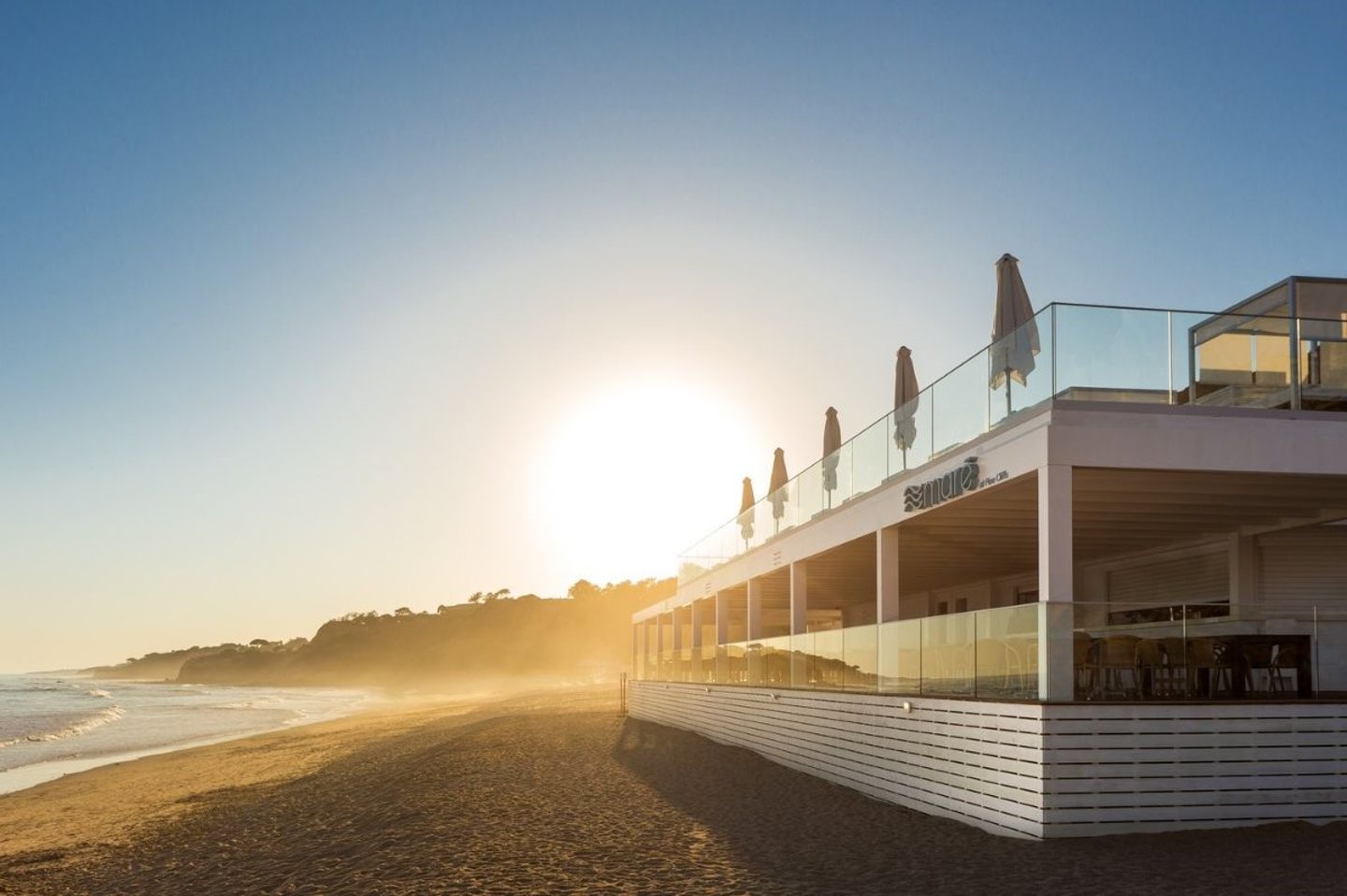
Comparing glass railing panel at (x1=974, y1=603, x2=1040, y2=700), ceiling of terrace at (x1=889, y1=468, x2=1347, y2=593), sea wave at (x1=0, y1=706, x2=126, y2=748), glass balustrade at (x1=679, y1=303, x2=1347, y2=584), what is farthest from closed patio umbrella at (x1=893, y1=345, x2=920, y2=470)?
sea wave at (x1=0, y1=706, x2=126, y2=748)

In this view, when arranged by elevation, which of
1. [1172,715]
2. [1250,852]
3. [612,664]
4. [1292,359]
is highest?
[1292,359]

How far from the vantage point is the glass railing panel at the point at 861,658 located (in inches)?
564

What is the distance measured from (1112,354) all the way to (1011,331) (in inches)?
49.9

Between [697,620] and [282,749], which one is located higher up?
[697,620]

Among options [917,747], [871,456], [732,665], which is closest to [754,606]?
[732,665]

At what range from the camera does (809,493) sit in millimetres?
20047

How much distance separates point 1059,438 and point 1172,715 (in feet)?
8.73

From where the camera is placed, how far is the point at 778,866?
9.61 m

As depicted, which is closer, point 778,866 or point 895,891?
point 895,891

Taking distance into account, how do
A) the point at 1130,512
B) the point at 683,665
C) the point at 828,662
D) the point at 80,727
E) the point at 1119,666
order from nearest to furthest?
the point at 1119,666 < the point at 1130,512 < the point at 828,662 < the point at 683,665 < the point at 80,727

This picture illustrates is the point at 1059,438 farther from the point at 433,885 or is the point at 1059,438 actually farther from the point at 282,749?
the point at 282,749

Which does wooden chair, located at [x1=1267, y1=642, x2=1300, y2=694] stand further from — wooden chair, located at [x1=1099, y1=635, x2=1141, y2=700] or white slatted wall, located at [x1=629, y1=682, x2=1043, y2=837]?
white slatted wall, located at [x1=629, y1=682, x2=1043, y2=837]

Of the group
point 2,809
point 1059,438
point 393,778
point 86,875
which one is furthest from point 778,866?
point 2,809

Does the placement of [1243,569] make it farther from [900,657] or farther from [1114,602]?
[900,657]
